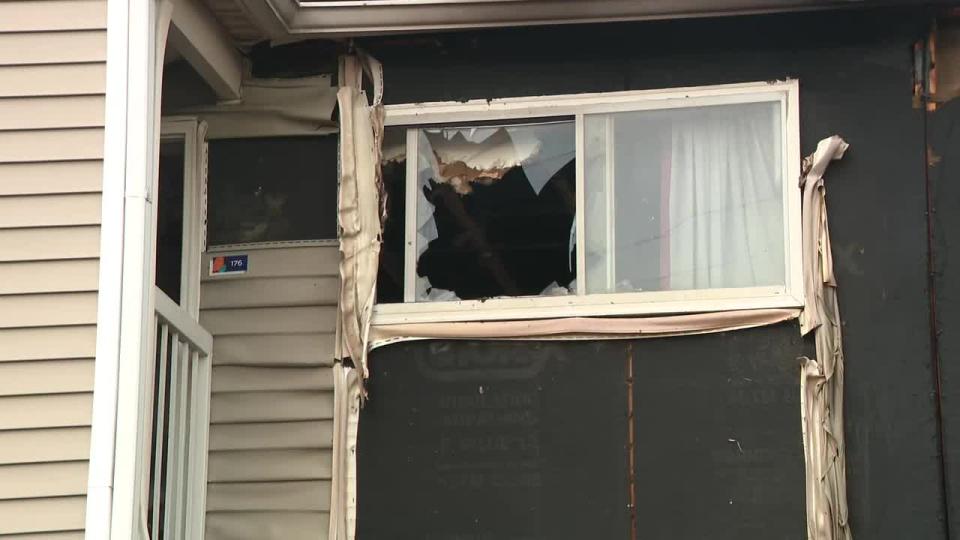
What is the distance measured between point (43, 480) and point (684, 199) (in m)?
3.29

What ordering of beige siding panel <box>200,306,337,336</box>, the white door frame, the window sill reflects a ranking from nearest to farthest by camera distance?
the white door frame < the window sill < beige siding panel <box>200,306,337,336</box>

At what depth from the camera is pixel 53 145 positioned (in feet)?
19.9

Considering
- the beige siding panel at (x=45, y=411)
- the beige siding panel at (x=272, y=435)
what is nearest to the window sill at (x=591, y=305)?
the beige siding panel at (x=272, y=435)

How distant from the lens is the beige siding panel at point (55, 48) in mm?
6164

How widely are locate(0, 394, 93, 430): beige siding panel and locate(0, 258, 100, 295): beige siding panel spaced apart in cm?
46

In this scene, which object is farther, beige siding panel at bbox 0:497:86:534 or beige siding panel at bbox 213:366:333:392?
beige siding panel at bbox 213:366:333:392

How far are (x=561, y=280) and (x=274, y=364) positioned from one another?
1485 millimetres

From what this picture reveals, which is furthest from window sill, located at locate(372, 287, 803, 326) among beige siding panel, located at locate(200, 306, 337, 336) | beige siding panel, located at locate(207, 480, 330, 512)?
beige siding panel, located at locate(207, 480, 330, 512)

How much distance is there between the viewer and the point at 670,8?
22.8ft

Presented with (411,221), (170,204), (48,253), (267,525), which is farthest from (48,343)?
(411,221)

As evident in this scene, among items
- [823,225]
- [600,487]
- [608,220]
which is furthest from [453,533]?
[823,225]

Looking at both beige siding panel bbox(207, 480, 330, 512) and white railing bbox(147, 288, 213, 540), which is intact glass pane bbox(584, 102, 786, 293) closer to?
beige siding panel bbox(207, 480, 330, 512)

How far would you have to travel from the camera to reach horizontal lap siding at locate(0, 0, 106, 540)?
5.73m

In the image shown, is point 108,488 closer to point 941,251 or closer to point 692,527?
point 692,527
